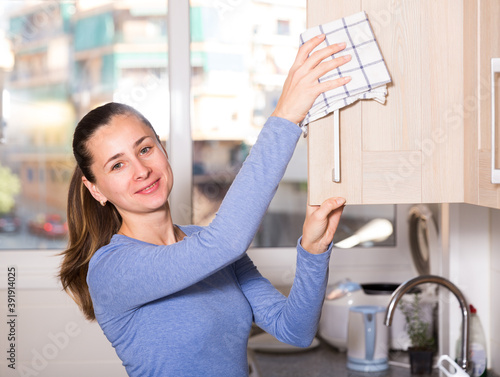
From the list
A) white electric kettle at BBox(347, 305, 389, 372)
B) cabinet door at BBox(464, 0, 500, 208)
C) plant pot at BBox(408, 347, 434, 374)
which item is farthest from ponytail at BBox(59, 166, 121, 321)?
plant pot at BBox(408, 347, 434, 374)

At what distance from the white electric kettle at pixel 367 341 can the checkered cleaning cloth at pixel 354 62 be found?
100 cm

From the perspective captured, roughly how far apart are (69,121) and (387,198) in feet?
4.88

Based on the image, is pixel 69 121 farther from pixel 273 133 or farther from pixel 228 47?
pixel 273 133

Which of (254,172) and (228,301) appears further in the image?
(228,301)

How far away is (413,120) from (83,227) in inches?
26.7

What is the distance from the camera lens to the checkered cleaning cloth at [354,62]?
1033 millimetres

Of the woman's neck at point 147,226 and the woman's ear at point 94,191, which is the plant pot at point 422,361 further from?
the woman's ear at point 94,191

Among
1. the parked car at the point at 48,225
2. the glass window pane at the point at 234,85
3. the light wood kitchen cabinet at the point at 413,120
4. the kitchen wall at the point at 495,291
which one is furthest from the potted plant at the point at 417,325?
the parked car at the point at 48,225

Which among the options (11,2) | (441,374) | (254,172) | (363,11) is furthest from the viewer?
(11,2)


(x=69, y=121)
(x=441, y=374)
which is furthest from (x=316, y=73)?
(x=69, y=121)

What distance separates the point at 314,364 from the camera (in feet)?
6.17

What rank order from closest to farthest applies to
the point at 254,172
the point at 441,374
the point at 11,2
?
the point at 254,172
the point at 441,374
the point at 11,2

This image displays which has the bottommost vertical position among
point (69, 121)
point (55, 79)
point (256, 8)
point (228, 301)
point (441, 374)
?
point (441, 374)

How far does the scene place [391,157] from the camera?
112 centimetres
